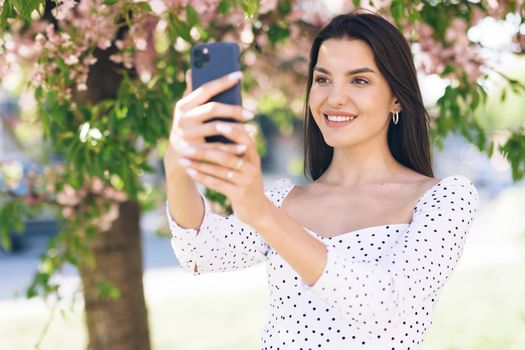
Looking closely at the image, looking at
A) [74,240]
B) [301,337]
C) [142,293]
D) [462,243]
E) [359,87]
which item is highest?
[359,87]

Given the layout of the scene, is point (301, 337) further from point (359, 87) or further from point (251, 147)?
point (251, 147)

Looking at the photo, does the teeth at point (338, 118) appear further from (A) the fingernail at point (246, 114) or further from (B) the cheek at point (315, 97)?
(A) the fingernail at point (246, 114)

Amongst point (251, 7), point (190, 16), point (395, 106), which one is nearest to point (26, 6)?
point (190, 16)

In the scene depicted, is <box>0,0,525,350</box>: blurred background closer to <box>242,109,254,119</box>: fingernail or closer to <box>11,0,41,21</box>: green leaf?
<box>11,0,41,21</box>: green leaf

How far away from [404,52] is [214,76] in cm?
113

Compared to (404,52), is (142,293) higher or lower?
lower

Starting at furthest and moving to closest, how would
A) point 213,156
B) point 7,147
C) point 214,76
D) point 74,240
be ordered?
point 7,147 → point 74,240 → point 214,76 → point 213,156

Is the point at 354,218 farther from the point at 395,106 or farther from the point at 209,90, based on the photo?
the point at 209,90

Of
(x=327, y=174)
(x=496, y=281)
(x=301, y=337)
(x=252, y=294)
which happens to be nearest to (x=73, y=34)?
(x=327, y=174)

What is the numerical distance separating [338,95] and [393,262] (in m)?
0.61

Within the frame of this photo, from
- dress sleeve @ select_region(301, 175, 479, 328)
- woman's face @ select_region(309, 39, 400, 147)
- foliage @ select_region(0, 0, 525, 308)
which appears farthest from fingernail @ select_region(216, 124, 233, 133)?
foliage @ select_region(0, 0, 525, 308)

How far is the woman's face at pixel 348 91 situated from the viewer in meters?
2.50

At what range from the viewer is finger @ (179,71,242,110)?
159 cm

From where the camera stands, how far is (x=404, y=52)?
261 centimetres
